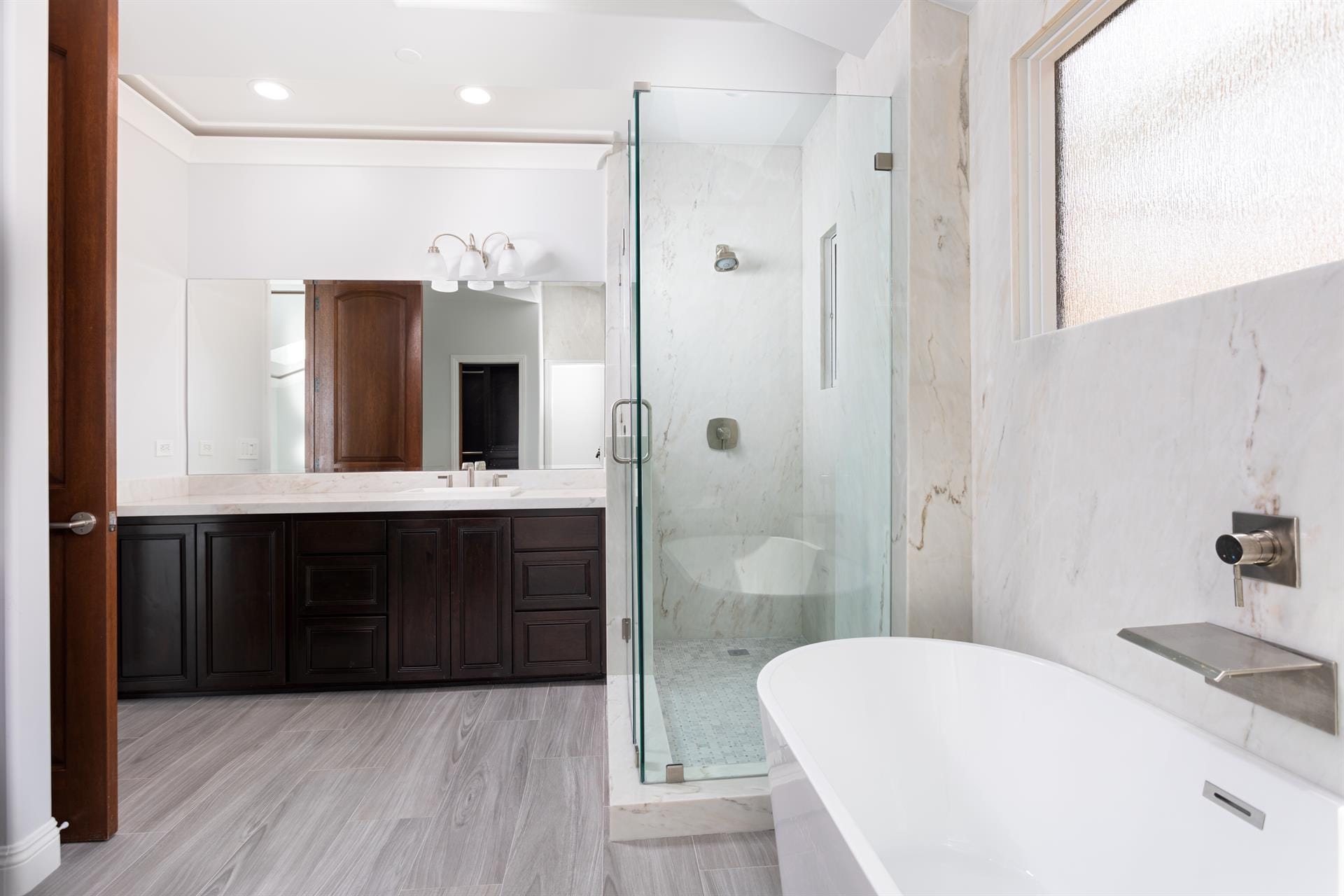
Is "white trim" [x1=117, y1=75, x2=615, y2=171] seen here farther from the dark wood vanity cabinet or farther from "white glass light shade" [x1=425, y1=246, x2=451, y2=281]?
the dark wood vanity cabinet

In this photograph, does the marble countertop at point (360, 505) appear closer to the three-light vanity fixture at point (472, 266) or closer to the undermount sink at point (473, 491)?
the undermount sink at point (473, 491)

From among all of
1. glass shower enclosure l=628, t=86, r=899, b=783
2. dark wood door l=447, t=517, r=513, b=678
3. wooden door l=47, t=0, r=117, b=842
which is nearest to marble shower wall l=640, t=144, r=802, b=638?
glass shower enclosure l=628, t=86, r=899, b=783

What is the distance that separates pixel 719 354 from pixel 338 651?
2.19 meters

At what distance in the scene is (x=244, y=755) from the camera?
90.8 inches

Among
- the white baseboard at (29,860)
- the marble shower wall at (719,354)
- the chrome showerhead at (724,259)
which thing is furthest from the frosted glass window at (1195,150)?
the white baseboard at (29,860)

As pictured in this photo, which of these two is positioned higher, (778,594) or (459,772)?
(778,594)

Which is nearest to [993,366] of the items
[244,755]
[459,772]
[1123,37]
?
[1123,37]

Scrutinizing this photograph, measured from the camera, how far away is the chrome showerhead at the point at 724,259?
1.91m

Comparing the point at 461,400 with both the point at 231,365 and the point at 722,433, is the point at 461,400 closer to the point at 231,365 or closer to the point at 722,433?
the point at 231,365

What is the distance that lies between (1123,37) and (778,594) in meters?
1.62

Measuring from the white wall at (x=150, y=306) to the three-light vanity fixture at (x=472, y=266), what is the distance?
1.20 metres

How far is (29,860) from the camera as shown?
155cm

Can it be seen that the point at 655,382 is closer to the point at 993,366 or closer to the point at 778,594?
the point at 778,594

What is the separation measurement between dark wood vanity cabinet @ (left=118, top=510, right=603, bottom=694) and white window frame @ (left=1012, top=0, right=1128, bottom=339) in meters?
1.92
